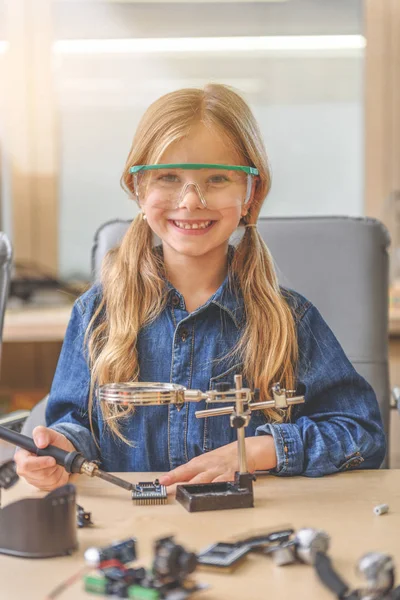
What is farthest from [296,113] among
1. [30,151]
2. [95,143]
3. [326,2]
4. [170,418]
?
[170,418]

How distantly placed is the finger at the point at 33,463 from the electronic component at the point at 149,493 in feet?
0.38

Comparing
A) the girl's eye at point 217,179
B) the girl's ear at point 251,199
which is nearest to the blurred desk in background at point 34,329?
the girl's ear at point 251,199

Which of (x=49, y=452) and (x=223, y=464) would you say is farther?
(x=223, y=464)

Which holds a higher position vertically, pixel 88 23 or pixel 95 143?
pixel 88 23

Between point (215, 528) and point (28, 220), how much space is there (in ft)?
8.71

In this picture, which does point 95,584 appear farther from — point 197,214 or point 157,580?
point 197,214

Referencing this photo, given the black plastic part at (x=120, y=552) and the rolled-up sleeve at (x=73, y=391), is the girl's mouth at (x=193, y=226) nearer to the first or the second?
the rolled-up sleeve at (x=73, y=391)

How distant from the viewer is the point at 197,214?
4.42 feet

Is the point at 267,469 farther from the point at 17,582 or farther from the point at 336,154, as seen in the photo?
the point at 336,154

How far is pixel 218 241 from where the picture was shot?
1.39 metres

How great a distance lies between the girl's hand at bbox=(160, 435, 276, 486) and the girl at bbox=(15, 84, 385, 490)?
0.20 feet

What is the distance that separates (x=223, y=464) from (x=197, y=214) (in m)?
0.44

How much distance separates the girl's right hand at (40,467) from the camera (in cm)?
103

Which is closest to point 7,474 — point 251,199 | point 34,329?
point 251,199
